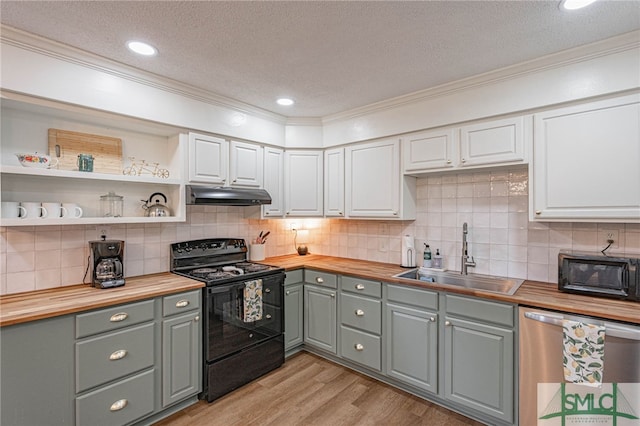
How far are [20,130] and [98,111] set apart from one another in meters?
0.50

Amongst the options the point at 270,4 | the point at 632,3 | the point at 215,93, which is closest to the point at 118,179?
the point at 215,93

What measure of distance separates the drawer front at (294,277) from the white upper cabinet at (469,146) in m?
1.41

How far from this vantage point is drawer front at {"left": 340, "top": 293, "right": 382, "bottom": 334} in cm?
267

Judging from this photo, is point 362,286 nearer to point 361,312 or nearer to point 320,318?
point 361,312

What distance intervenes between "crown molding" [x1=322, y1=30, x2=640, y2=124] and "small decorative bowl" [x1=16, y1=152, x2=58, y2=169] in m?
2.51

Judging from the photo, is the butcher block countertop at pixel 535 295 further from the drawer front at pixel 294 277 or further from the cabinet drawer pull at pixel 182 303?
the cabinet drawer pull at pixel 182 303

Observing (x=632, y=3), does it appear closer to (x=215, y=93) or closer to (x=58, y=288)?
(x=215, y=93)

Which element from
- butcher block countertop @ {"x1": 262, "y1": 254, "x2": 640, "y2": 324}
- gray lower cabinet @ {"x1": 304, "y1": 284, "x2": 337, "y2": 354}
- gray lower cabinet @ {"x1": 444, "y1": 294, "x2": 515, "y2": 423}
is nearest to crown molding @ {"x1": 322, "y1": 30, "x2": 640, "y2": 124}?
butcher block countertop @ {"x1": 262, "y1": 254, "x2": 640, "y2": 324}

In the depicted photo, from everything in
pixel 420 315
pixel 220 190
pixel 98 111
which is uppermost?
pixel 98 111

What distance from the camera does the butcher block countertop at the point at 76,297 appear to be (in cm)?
170

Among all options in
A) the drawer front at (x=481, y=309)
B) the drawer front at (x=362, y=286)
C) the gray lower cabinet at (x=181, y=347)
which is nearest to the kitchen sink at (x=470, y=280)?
the drawer front at (x=362, y=286)

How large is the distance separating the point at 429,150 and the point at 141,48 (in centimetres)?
224

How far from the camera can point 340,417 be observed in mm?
2254

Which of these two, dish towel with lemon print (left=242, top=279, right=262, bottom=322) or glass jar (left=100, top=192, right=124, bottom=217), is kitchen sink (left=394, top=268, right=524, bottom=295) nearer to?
dish towel with lemon print (left=242, top=279, right=262, bottom=322)
